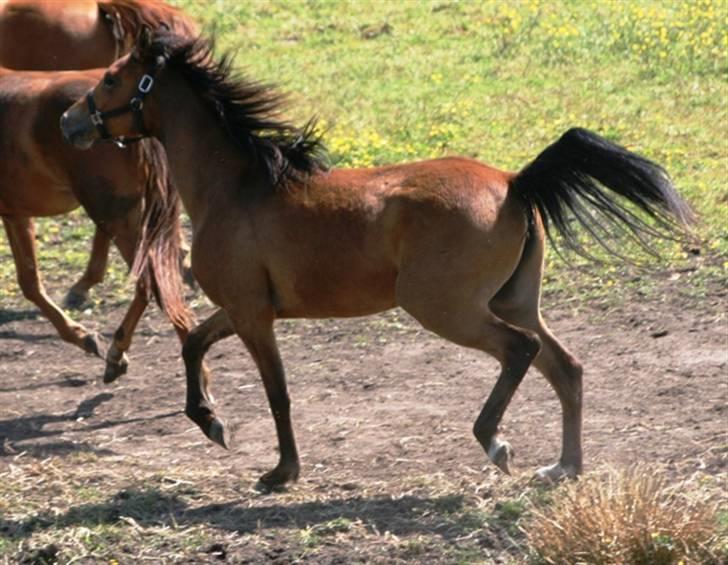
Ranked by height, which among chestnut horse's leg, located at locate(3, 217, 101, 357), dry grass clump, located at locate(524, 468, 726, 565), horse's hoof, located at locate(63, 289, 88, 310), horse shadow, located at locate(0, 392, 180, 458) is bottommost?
horse's hoof, located at locate(63, 289, 88, 310)

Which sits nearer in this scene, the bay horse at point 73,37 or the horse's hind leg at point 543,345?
the horse's hind leg at point 543,345

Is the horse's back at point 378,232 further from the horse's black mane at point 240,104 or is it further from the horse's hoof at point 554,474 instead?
the horse's hoof at point 554,474

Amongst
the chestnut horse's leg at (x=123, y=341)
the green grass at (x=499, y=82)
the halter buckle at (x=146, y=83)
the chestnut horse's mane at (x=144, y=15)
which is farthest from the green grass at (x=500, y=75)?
the halter buckle at (x=146, y=83)

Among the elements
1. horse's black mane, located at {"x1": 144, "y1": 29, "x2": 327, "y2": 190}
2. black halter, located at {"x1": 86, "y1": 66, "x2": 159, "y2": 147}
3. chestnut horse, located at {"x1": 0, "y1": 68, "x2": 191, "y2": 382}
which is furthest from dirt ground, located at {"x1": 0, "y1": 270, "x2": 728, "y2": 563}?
black halter, located at {"x1": 86, "y1": 66, "x2": 159, "y2": 147}

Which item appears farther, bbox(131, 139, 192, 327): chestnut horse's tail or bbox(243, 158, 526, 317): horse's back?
bbox(131, 139, 192, 327): chestnut horse's tail

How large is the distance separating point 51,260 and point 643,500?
6.29 meters

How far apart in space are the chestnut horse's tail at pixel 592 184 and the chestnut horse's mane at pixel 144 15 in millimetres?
3274

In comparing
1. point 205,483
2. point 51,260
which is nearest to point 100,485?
point 205,483

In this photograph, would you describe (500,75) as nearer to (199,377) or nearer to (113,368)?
(113,368)

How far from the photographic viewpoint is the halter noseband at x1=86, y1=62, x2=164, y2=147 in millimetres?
7195

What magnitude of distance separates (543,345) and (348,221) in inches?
39.2

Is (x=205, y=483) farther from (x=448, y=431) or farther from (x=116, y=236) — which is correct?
(x=116, y=236)

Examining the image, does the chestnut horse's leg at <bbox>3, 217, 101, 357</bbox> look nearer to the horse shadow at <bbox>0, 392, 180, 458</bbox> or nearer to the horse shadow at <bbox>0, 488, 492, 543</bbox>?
the horse shadow at <bbox>0, 392, 180, 458</bbox>

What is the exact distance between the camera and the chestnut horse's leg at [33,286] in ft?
30.0
